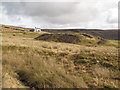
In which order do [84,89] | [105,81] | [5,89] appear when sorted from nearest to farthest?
[84,89] < [5,89] < [105,81]

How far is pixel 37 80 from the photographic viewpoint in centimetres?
454

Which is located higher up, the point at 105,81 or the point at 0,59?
the point at 0,59

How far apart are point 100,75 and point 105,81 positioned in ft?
1.65

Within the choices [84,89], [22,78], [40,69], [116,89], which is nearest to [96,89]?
[84,89]

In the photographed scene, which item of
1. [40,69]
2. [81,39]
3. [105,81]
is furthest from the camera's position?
[81,39]

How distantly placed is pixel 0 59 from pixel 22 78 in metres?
2.74

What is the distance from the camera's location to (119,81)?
4.52 m

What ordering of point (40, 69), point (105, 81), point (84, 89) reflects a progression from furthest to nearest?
point (40, 69) < point (105, 81) < point (84, 89)

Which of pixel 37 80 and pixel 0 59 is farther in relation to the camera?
pixel 0 59

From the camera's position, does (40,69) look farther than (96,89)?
Yes

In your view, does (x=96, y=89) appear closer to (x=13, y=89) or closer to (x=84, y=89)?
(x=84, y=89)

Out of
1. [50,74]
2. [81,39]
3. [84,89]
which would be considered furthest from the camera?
[81,39]

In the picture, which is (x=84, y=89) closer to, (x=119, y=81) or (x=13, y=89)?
(x=119, y=81)

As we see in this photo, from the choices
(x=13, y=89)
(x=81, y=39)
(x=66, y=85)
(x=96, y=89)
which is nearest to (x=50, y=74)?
(x=66, y=85)
